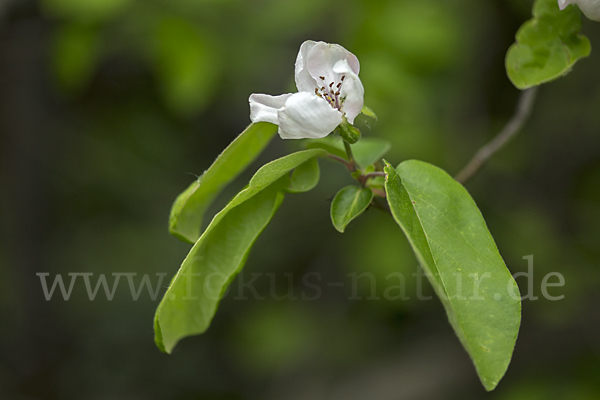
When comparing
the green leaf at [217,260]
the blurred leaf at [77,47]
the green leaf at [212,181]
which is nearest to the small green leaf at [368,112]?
the green leaf at [217,260]

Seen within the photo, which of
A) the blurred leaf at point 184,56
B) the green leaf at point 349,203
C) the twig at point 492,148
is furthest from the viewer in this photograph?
the blurred leaf at point 184,56

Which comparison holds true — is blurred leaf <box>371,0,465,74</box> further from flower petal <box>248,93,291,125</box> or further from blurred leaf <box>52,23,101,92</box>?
flower petal <box>248,93,291,125</box>

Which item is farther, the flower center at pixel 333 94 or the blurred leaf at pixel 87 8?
the blurred leaf at pixel 87 8

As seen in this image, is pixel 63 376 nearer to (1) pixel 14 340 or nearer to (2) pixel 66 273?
(1) pixel 14 340

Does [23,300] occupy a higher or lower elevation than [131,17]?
lower

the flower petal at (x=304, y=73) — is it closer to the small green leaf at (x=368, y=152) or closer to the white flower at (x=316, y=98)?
the white flower at (x=316, y=98)

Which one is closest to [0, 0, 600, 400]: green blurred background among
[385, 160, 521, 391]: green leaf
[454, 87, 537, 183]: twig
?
[454, 87, 537, 183]: twig

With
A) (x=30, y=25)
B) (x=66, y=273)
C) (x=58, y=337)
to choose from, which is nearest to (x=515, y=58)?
(x=30, y=25)
